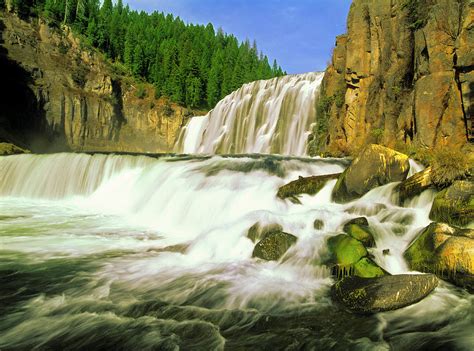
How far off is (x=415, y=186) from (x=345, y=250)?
4179 millimetres

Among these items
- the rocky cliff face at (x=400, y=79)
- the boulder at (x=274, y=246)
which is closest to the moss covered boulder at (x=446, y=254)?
the boulder at (x=274, y=246)

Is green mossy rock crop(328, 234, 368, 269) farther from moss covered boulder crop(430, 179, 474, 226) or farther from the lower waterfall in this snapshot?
moss covered boulder crop(430, 179, 474, 226)

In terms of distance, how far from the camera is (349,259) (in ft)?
22.5

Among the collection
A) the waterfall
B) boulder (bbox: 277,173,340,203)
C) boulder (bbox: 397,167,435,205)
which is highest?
the waterfall

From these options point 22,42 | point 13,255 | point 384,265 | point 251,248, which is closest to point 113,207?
point 13,255

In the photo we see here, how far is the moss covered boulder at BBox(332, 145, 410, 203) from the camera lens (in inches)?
442

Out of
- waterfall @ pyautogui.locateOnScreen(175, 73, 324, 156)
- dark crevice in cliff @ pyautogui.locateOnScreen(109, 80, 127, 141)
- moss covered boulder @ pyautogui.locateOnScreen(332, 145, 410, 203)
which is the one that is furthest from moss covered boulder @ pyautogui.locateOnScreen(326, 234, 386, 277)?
dark crevice in cliff @ pyautogui.locateOnScreen(109, 80, 127, 141)

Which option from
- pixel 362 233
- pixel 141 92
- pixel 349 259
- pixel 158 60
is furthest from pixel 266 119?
pixel 158 60

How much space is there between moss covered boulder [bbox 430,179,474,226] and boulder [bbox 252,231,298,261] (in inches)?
142

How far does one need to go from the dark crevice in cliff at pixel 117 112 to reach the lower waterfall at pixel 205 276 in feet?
107

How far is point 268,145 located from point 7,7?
1427 inches

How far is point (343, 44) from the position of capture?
77.2ft

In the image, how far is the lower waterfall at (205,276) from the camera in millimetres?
5012

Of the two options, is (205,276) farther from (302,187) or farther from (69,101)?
(69,101)
